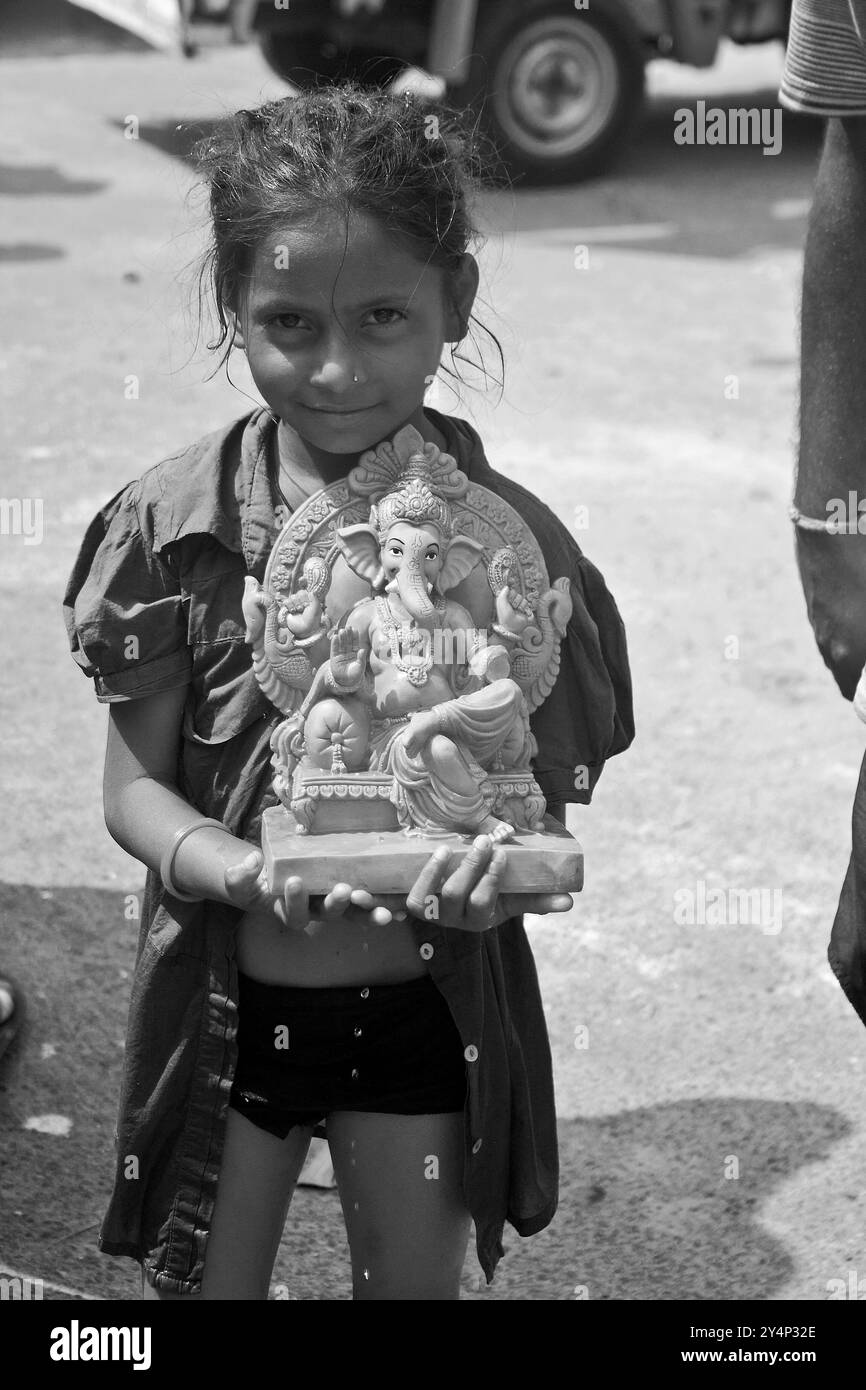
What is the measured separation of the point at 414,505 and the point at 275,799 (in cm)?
41

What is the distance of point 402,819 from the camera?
1996 millimetres

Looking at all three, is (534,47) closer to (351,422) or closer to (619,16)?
(619,16)

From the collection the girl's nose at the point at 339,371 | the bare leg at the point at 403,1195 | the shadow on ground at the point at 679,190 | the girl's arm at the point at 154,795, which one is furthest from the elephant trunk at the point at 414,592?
the shadow on ground at the point at 679,190

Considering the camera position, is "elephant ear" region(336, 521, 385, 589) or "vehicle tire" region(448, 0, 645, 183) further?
"vehicle tire" region(448, 0, 645, 183)

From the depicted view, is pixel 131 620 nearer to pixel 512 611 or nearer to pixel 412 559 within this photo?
pixel 412 559

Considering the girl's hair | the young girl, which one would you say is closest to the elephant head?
the young girl

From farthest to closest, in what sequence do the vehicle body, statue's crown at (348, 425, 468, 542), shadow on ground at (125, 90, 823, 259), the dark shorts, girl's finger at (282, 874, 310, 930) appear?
the vehicle body
shadow on ground at (125, 90, 823, 259)
the dark shorts
statue's crown at (348, 425, 468, 542)
girl's finger at (282, 874, 310, 930)

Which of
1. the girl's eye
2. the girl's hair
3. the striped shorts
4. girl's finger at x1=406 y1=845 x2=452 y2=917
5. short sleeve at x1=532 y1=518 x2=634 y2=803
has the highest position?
the striped shorts

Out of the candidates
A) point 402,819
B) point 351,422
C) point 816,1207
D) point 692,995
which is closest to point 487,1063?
point 402,819

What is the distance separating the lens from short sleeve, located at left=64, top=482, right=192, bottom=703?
2.05 m

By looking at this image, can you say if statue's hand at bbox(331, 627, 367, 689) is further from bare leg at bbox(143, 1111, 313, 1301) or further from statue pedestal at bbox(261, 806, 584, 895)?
bare leg at bbox(143, 1111, 313, 1301)

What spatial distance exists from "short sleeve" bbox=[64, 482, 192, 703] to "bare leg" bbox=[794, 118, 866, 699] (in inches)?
32.5

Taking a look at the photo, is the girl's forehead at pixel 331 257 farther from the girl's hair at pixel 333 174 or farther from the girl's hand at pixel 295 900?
the girl's hand at pixel 295 900

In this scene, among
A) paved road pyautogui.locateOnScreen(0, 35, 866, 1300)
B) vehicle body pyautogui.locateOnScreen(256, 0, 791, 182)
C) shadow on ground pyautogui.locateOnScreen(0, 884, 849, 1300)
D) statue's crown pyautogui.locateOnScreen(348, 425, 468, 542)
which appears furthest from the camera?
vehicle body pyautogui.locateOnScreen(256, 0, 791, 182)
